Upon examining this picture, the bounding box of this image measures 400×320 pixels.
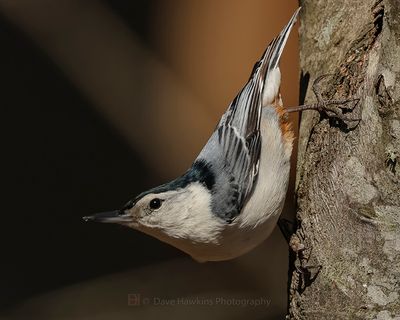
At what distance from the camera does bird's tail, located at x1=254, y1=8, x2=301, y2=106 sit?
2635 millimetres

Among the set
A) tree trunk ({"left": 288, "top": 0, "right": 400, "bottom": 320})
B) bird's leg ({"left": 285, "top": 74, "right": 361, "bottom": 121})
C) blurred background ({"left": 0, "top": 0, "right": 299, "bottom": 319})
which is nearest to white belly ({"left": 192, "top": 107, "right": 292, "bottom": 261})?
tree trunk ({"left": 288, "top": 0, "right": 400, "bottom": 320})

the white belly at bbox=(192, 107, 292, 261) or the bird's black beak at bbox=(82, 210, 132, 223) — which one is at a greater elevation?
the bird's black beak at bbox=(82, 210, 132, 223)

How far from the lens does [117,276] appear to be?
3.53 metres

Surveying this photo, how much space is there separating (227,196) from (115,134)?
1500 mm

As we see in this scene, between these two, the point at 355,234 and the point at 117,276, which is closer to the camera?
the point at 355,234

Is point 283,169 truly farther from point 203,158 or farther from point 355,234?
point 355,234

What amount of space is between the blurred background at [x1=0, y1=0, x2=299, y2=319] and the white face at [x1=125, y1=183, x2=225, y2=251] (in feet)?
3.63

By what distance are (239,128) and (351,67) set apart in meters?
0.54

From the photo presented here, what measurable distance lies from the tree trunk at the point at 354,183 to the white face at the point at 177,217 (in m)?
0.28

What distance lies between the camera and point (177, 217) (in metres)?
2.34

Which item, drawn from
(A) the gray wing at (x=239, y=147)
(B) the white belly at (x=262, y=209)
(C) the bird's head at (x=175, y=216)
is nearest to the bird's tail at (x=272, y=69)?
(A) the gray wing at (x=239, y=147)

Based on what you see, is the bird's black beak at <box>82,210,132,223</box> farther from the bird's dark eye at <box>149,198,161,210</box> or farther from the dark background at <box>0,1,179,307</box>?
the dark background at <box>0,1,179,307</box>

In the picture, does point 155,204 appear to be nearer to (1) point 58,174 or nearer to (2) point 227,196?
(2) point 227,196

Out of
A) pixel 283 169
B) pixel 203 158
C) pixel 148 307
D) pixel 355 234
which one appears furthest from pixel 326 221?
pixel 148 307
